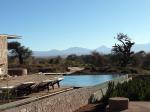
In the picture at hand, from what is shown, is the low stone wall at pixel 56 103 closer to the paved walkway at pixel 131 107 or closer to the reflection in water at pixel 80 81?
the paved walkway at pixel 131 107

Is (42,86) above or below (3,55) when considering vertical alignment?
below

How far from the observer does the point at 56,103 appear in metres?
11.0

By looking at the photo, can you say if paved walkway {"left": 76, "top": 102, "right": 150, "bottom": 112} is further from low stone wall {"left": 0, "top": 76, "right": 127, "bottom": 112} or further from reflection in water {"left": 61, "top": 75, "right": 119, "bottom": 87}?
reflection in water {"left": 61, "top": 75, "right": 119, "bottom": 87}

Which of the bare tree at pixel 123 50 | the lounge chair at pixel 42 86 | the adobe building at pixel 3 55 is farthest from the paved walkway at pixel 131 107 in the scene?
the bare tree at pixel 123 50

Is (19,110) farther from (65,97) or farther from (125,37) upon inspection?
(125,37)

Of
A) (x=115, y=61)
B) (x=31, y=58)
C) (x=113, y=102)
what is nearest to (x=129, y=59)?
(x=115, y=61)

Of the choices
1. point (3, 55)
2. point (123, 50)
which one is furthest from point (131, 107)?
point (123, 50)

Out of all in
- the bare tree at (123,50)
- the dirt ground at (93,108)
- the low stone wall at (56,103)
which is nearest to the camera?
the low stone wall at (56,103)

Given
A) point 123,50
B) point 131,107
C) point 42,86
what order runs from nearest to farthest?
point 131,107 → point 42,86 → point 123,50

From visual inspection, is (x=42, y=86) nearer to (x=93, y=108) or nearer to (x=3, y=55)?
(x=93, y=108)

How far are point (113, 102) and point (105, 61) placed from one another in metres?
34.9

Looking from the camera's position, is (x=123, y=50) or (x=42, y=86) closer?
(x=42, y=86)

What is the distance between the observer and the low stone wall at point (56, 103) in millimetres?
9305

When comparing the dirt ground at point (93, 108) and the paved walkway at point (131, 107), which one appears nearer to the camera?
the paved walkway at point (131, 107)
